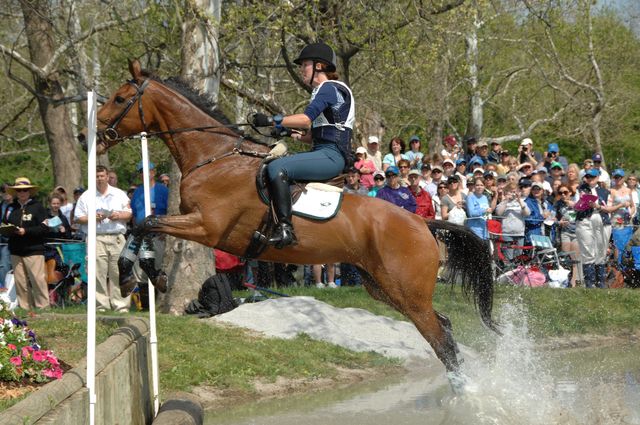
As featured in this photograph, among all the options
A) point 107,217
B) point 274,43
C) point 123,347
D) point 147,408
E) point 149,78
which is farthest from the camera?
point 274,43

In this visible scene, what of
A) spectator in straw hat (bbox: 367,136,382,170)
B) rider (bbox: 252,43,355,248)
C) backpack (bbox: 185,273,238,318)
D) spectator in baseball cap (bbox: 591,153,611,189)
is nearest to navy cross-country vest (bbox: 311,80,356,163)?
rider (bbox: 252,43,355,248)

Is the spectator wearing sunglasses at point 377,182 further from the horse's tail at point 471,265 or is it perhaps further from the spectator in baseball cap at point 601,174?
the horse's tail at point 471,265

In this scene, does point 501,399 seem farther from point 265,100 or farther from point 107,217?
point 265,100

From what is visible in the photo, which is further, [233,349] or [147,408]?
[233,349]

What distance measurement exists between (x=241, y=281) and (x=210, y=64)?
4.00 meters

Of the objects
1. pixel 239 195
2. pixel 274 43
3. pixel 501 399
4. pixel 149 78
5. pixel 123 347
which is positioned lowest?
pixel 501 399

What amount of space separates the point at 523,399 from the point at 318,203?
2678 mm

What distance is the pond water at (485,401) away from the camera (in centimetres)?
904

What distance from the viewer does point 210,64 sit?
14.0m

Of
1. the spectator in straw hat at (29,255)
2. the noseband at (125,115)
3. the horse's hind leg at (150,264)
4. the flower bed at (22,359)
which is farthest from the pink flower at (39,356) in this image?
the spectator in straw hat at (29,255)

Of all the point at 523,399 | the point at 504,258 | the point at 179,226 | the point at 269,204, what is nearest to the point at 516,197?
the point at 504,258

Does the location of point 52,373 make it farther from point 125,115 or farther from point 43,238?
point 43,238

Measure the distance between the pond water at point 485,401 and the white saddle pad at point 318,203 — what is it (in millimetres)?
1994

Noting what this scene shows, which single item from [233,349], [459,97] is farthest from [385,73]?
[459,97]
